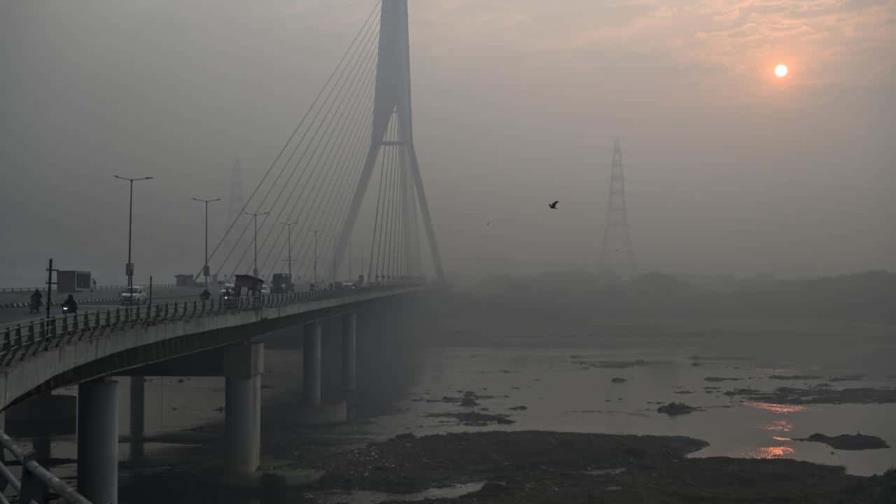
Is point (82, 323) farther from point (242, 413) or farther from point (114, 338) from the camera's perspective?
point (242, 413)

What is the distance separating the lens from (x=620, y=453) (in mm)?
53688

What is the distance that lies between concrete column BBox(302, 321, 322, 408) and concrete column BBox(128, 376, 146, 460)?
10755 millimetres

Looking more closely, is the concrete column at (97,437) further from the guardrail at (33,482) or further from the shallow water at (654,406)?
the guardrail at (33,482)

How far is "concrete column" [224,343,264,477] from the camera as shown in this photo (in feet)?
Answer: 166

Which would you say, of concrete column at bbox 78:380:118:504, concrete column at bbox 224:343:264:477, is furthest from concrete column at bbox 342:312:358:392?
concrete column at bbox 78:380:118:504

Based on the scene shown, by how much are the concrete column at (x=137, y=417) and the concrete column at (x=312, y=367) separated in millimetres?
10755

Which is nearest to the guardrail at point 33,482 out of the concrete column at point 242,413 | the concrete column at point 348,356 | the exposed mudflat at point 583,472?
the exposed mudflat at point 583,472

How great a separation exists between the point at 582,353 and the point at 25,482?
132483 mm

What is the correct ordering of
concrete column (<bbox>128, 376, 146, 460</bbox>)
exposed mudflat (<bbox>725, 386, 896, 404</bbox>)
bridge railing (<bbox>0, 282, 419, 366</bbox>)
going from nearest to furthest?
bridge railing (<bbox>0, 282, 419, 366</bbox>)
concrete column (<bbox>128, 376, 146, 460</bbox>)
exposed mudflat (<bbox>725, 386, 896, 404</bbox>)

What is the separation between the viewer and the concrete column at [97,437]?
34438mm

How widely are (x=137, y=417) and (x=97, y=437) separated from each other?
31.2m

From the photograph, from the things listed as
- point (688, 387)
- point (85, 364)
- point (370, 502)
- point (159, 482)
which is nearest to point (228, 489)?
point (159, 482)

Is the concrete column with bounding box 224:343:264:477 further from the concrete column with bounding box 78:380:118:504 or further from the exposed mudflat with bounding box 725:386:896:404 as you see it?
the exposed mudflat with bounding box 725:386:896:404

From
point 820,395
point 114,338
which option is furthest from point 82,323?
point 820,395
